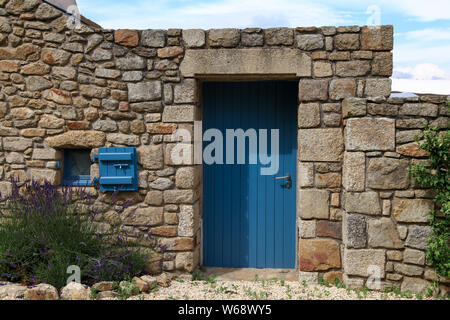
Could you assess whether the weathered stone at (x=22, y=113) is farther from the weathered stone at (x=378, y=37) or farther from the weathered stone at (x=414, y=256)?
the weathered stone at (x=414, y=256)

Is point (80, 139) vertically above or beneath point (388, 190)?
above

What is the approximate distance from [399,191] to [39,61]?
3948 mm

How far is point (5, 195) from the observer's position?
4207 mm

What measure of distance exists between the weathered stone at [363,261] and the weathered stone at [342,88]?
60.6 inches

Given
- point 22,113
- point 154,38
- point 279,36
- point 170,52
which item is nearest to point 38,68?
point 22,113

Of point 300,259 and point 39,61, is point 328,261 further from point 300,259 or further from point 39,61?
point 39,61

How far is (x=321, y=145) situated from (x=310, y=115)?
0.32 metres

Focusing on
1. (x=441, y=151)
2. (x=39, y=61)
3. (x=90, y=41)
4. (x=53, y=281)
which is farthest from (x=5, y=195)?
(x=441, y=151)

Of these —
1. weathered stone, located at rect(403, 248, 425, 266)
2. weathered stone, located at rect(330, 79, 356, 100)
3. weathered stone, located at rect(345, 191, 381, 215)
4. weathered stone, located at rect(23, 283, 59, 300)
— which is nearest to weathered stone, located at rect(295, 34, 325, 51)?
weathered stone, located at rect(330, 79, 356, 100)

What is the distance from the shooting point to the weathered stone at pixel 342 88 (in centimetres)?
386

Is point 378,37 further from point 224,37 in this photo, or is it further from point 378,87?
point 224,37

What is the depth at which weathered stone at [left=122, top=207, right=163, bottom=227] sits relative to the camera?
13.5ft

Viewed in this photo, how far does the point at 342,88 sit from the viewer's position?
3863 millimetres

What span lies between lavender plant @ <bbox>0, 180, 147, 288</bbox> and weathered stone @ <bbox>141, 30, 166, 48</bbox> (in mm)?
1769
